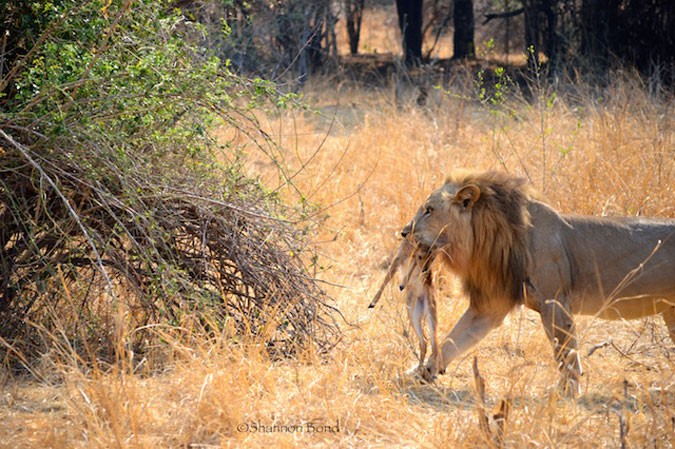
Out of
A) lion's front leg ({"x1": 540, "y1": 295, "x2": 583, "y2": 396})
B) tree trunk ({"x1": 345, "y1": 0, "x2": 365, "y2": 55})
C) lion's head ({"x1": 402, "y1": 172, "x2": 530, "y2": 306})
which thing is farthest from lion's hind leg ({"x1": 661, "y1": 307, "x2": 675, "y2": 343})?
tree trunk ({"x1": 345, "y1": 0, "x2": 365, "y2": 55})

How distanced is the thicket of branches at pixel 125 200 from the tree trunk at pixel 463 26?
12743 millimetres

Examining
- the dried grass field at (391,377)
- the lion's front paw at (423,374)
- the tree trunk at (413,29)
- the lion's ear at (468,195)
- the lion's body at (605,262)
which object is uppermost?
the tree trunk at (413,29)

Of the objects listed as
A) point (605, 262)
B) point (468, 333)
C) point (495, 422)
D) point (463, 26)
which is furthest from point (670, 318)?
point (463, 26)

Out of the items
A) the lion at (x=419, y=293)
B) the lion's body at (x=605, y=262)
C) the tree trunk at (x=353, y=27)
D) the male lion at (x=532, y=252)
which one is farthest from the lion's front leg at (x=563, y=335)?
the tree trunk at (x=353, y=27)

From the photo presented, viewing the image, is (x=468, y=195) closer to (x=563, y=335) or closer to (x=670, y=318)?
(x=563, y=335)

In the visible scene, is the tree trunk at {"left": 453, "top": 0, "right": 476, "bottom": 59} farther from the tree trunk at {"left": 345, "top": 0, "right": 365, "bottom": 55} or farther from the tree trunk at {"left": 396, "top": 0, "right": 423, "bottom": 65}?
the tree trunk at {"left": 345, "top": 0, "right": 365, "bottom": 55}

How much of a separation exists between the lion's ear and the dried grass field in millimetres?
653

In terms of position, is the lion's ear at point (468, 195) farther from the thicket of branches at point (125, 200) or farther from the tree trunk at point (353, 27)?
the tree trunk at point (353, 27)

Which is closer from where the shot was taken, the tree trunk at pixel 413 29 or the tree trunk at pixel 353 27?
the tree trunk at pixel 413 29

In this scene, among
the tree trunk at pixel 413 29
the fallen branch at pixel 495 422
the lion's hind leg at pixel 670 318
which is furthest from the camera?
the tree trunk at pixel 413 29

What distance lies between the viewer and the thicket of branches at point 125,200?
3.92 metres

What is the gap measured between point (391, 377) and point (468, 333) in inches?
23.3

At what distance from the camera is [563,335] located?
4051 mm

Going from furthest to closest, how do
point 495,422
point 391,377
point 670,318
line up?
point 670,318
point 391,377
point 495,422
